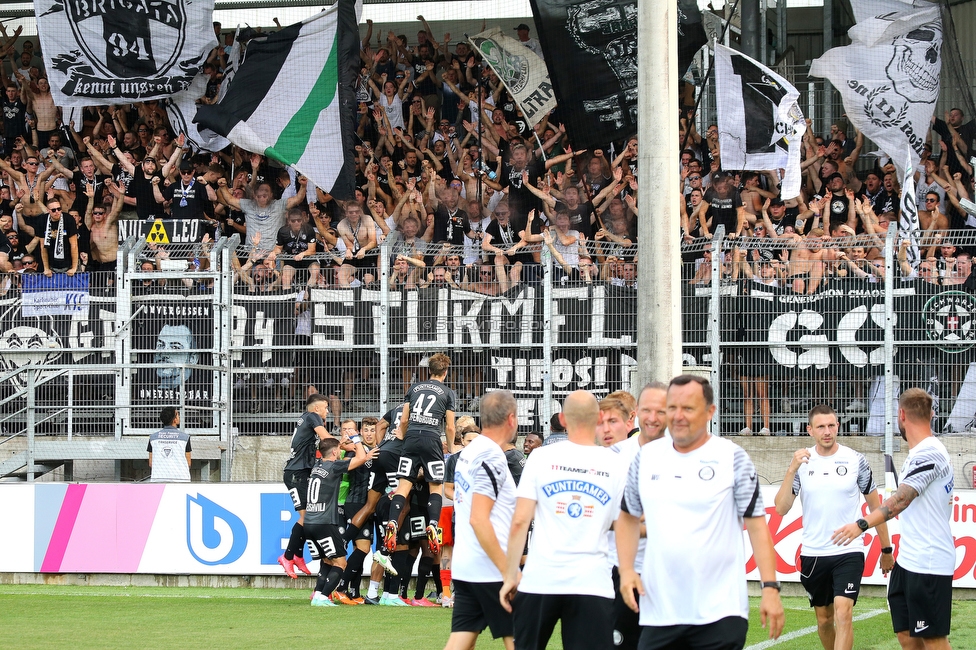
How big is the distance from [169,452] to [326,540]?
11.3ft

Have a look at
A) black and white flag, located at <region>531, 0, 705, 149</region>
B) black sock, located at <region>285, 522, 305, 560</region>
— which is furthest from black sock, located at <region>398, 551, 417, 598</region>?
black and white flag, located at <region>531, 0, 705, 149</region>

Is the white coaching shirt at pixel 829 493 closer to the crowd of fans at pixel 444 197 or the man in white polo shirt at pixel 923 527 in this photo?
the man in white polo shirt at pixel 923 527

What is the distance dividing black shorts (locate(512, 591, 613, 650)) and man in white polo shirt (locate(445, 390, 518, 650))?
50 centimetres

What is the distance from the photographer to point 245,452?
1606 cm

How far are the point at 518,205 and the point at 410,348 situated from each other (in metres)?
3.71

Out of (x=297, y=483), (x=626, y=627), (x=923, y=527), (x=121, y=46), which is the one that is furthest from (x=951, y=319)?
(x=121, y=46)

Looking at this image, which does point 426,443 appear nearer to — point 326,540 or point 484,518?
point 326,540

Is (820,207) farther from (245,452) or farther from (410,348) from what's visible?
(245,452)

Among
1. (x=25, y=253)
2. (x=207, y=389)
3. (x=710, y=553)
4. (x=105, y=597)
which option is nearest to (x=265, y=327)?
(x=207, y=389)

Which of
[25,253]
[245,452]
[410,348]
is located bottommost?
[245,452]

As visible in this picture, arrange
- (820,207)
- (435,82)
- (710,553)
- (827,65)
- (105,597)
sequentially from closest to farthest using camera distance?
1. (710,553)
2. (105,597)
3. (820,207)
4. (827,65)
5. (435,82)

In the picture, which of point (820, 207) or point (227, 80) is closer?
point (820, 207)

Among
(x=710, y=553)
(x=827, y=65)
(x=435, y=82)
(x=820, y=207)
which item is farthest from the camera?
(x=435, y=82)

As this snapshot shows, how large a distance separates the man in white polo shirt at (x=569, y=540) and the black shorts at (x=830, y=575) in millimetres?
3006
